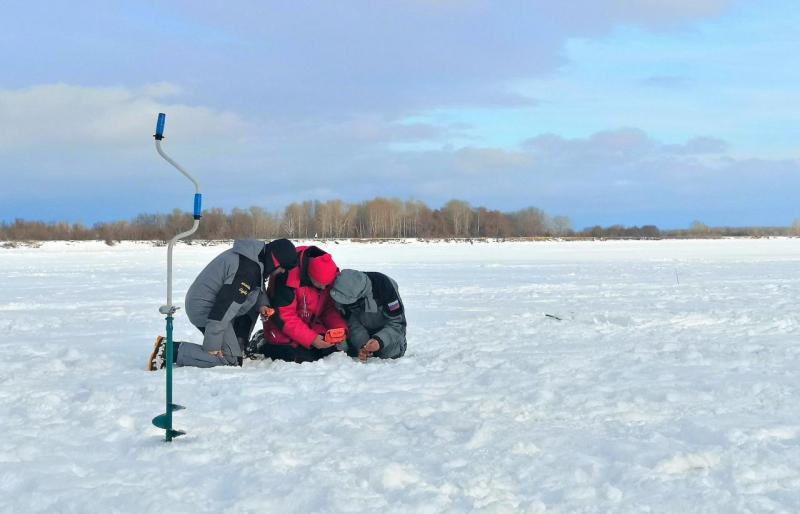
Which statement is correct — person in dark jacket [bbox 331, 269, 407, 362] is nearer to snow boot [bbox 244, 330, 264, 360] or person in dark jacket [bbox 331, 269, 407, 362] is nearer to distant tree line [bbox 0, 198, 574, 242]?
snow boot [bbox 244, 330, 264, 360]

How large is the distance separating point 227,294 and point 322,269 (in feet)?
2.62

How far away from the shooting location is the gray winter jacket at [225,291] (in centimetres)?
598

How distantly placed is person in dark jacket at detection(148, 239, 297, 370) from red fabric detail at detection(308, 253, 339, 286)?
16cm

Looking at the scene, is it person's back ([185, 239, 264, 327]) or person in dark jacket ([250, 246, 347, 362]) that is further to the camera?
person in dark jacket ([250, 246, 347, 362])

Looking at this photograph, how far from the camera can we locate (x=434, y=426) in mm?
4250

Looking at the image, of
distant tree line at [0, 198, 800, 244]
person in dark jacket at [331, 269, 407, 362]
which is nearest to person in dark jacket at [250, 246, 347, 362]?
person in dark jacket at [331, 269, 407, 362]

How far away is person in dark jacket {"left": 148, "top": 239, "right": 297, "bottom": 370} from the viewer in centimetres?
599

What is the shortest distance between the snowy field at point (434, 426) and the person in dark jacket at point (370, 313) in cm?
26

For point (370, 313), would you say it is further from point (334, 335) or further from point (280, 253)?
point (280, 253)

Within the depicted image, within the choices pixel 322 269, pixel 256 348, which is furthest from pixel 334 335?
pixel 256 348

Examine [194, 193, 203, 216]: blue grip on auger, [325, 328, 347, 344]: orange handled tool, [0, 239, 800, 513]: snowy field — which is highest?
[194, 193, 203, 216]: blue grip on auger

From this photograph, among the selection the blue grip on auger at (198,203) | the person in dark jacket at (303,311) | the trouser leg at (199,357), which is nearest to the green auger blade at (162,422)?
the blue grip on auger at (198,203)

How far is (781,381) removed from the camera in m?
5.35

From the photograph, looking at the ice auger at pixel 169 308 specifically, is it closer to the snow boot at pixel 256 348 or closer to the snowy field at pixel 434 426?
the snowy field at pixel 434 426
